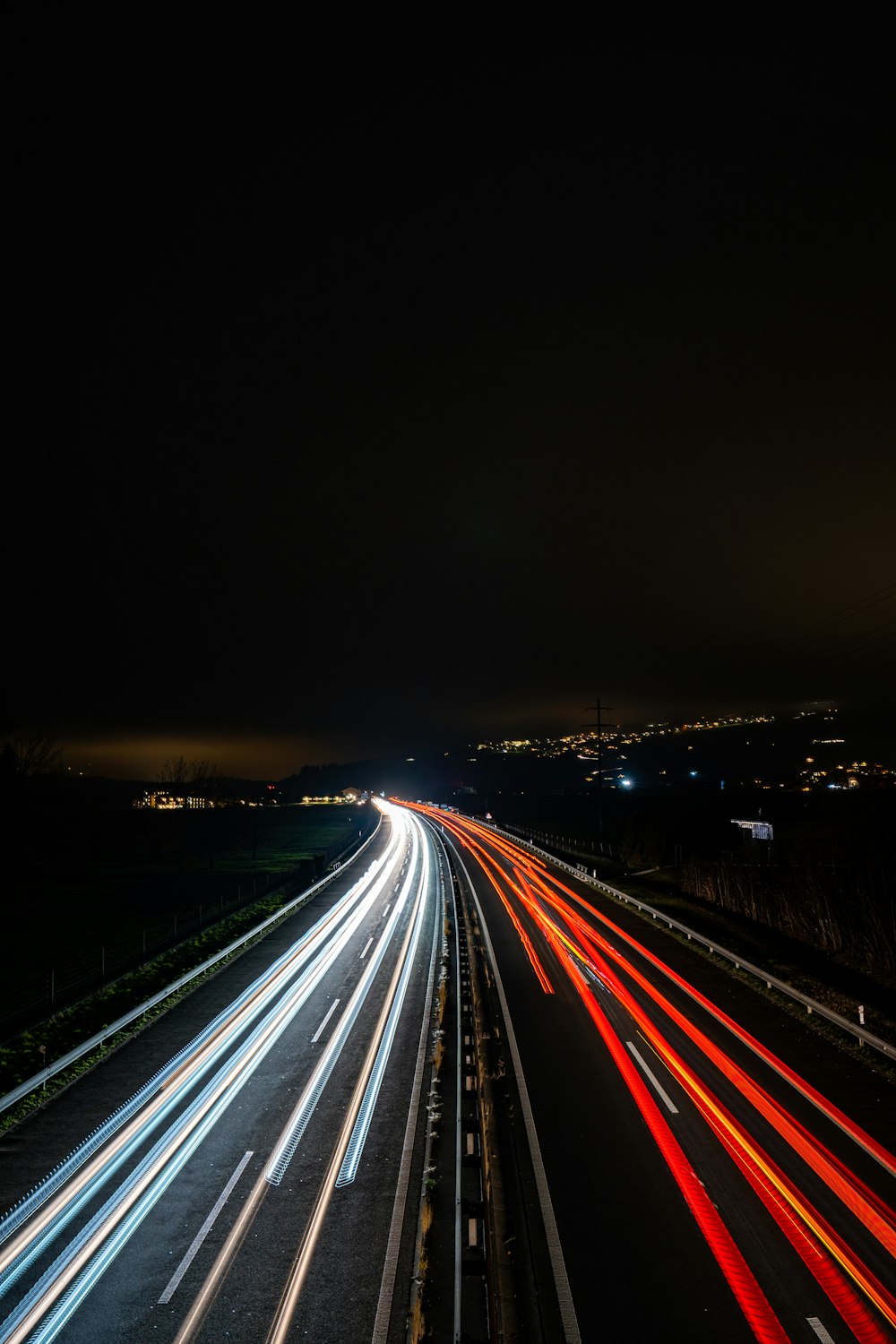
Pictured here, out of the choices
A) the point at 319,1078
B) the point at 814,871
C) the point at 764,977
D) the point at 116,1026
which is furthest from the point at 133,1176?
the point at 814,871

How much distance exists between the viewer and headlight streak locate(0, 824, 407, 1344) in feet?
31.5

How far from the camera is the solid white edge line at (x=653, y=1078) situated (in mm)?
15402

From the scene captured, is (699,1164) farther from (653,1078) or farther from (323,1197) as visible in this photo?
(323,1197)

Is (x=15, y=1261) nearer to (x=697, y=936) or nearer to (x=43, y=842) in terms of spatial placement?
(x=697, y=936)

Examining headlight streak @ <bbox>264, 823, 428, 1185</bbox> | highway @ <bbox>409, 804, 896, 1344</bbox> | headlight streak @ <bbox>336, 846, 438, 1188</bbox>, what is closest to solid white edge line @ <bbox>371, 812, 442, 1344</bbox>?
headlight streak @ <bbox>336, 846, 438, 1188</bbox>

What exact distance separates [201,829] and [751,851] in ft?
175

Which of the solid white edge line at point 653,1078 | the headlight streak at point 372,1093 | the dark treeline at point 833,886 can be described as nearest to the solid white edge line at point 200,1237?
the headlight streak at point 372,1093

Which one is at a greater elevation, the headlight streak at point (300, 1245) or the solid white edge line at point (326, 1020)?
the headlight streak at point (300, 1245)

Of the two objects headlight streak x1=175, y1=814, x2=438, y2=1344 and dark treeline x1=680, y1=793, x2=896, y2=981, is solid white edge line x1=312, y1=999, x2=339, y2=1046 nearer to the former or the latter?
headlight streak x1=175, y1=814, x2=438, y2=1344

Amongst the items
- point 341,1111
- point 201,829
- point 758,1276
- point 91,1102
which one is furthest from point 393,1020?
point 201,829

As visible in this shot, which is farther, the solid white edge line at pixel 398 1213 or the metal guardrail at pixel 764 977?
the metal guardrail at pixel 764 977

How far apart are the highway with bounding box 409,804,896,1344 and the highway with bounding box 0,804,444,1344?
2592mm

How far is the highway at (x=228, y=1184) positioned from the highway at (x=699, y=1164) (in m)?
2.59

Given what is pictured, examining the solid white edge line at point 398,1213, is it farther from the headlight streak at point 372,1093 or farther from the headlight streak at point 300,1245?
the headlight streak at point 300,1245
